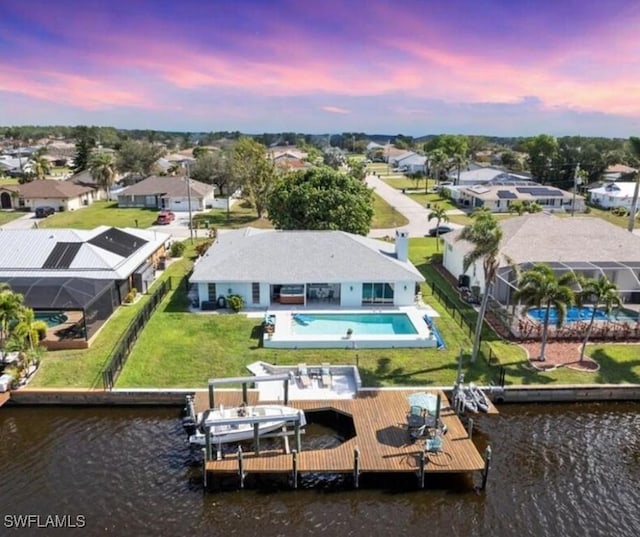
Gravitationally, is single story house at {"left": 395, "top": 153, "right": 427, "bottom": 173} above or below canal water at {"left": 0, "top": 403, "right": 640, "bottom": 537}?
above

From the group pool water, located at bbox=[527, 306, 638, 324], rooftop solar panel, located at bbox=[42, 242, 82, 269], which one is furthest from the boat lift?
pool water, located at bbox=[527, 306, 638, 324]

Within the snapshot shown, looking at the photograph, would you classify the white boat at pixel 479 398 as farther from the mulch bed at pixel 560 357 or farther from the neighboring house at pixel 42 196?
the neighboring house at pixel 42 196

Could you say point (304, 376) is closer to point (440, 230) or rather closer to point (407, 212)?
point (440, 230)

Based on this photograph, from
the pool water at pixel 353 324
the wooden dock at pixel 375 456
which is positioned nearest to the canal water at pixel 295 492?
the wooden dock at pixel 375 456

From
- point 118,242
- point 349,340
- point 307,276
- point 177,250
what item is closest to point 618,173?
point 177,250

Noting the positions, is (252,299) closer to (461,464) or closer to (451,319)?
(451,319)

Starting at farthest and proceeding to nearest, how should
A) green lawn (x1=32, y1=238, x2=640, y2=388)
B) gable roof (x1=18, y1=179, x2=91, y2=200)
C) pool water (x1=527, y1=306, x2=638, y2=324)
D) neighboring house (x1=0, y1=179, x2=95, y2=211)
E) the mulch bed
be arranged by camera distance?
neighboring house (x1=0, y1=179, x2=95, y2=211) < gable roof (x1=18, y1=179, x2=91, y2=200) < pool water (x1=527, y1=306, x2=638, y2=324) < the mulch bed < green lawn (x1=32, y1=238, x2=640, y2=388)

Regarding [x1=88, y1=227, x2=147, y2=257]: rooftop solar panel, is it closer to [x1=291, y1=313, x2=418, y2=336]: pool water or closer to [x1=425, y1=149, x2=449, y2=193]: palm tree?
[x1=291, y1=313, x2=418, y2=336]: pool water
